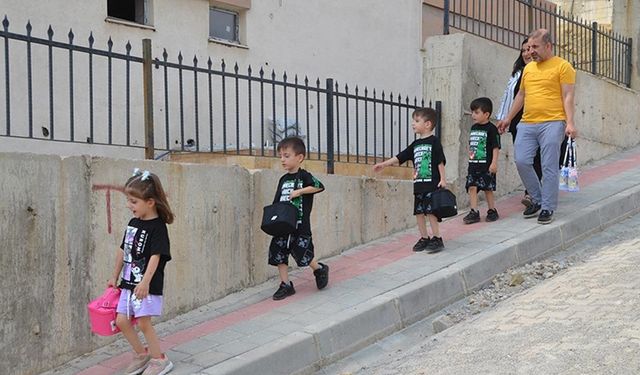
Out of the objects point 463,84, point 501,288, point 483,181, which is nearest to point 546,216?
point 483,181

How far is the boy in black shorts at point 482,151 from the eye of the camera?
7371 mm

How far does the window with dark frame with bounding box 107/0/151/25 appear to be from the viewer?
8.38 meters

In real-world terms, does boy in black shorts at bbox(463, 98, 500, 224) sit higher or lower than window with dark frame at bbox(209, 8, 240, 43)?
lower

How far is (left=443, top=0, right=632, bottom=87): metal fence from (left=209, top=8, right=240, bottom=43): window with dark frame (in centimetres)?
285

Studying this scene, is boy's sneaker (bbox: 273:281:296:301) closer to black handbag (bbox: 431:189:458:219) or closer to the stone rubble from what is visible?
the stone rubble

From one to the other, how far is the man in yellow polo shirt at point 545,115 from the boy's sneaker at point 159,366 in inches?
173

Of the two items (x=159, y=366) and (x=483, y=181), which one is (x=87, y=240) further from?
(x=483, y=181)

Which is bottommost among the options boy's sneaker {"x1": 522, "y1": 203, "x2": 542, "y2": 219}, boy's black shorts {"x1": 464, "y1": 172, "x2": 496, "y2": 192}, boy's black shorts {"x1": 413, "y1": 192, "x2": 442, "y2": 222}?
boy's sneaker {"x1": 522, "y1": 203, "x2": 542, "y2": 219}

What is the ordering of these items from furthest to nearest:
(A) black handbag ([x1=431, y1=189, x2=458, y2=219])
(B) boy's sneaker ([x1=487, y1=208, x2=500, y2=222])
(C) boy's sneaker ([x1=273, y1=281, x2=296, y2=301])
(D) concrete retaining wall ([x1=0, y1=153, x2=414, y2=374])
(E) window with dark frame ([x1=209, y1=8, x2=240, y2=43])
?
(E) window with dark frame ([x1=209, y1=8, x2=240, y2=43]), (B) boy's sneaker ([x1=487, y1=208, x2=500, y2=222]), (A) black handbag ([x1=431, y1=189, x2=458, y2=219]), (C) boy's sneaker ([x1=273, y1=281, x2=296, y2=301]), (D) concrete retaining wall ([x1=0, y1=153, x2=414, y2=374])

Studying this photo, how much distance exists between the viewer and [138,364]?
172 inches

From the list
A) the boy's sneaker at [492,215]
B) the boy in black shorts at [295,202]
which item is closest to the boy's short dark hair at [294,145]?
the boy in black shorts at [295,202]

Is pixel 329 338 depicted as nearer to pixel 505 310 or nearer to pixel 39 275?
pixel 505 310

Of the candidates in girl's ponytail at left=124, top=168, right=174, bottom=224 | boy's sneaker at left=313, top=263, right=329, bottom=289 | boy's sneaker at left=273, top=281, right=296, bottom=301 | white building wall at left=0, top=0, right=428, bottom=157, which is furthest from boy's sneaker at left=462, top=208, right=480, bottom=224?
girl's ponytail at left=124, top=168, right=174, bottom=224

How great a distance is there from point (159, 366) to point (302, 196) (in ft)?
6.22
